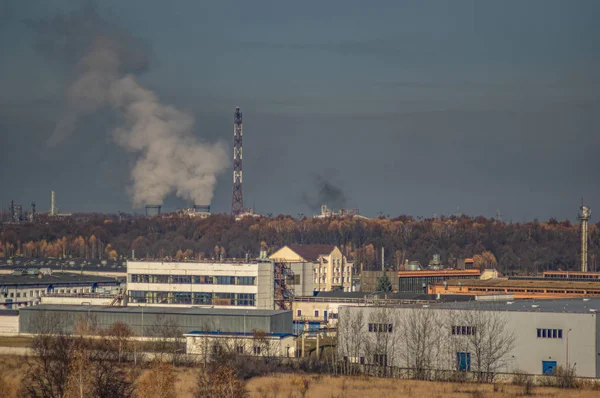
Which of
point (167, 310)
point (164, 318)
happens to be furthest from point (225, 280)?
point (164, 318)

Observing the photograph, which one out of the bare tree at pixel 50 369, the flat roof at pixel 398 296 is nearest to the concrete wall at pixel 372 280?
the flat roof at pixel 398 296

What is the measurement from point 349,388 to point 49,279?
38170mm

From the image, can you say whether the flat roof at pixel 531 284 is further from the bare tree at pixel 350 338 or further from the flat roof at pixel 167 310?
the bare tree at pixel 350 338

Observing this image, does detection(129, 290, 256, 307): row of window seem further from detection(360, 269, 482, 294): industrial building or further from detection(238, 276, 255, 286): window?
detection(360, 269, 482, 294): industrial building

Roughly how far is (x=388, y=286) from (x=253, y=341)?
78.3 ft

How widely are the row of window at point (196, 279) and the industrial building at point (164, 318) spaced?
497cm

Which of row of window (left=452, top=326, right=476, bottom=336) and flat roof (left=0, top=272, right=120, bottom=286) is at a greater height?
flat roof (left=0, top=272, right=120, bottom=286)

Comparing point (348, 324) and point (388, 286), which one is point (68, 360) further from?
point (388, 286)

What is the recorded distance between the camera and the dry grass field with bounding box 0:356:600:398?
3656cm

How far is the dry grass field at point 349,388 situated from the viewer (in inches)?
1439

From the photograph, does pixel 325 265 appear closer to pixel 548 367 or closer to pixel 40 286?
pixel 40 286

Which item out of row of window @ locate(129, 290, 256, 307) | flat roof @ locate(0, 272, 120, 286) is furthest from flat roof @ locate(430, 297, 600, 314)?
flat roof @ locate(0, 272, 120, 286)

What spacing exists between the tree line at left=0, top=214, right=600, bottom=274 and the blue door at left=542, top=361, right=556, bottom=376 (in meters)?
59.6

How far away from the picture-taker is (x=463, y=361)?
41.7m
